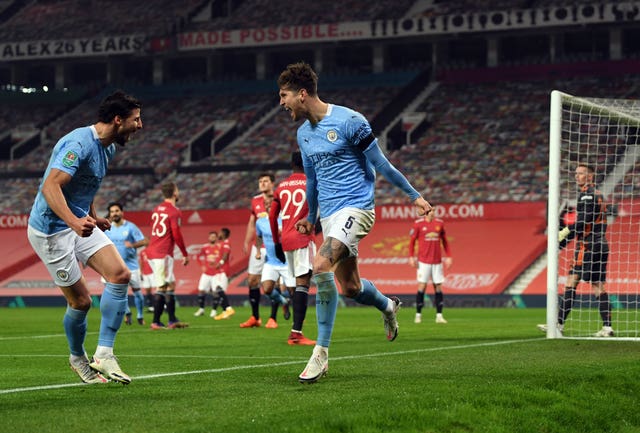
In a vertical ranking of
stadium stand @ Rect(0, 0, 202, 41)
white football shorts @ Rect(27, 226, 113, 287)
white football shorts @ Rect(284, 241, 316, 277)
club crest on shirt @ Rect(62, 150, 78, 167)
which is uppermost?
stadium stand @ Rect(0, 0, 202, 41)

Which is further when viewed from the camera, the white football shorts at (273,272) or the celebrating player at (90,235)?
the white football shorts at (273,272)

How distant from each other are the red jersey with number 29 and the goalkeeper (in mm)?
6225

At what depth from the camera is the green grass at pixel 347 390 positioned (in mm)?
6414

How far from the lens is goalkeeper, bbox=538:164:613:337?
587 inches

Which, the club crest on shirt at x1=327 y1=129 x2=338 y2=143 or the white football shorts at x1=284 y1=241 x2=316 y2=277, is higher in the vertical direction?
the club crest on shirt at x1=327 y1=129 x2=338 y2=143

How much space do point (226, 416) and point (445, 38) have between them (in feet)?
131

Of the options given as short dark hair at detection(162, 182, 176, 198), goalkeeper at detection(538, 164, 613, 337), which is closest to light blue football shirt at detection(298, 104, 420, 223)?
goalkeeper at detection(538, 164, 613, 337)

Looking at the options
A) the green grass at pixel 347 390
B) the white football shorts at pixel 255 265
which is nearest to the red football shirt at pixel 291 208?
the green grass at pixel 347 390

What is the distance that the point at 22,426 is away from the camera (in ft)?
20.4

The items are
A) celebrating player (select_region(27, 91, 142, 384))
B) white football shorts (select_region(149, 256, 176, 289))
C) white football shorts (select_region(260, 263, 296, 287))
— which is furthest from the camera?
white football shorts (select_region(149, 256, 176, 289))

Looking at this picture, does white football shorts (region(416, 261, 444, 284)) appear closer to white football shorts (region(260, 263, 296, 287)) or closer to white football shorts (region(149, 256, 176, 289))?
white football shorts (region(260, 263, 296, 287))

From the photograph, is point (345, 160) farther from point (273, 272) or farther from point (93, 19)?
point (93, 19)

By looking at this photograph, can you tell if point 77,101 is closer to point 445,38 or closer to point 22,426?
point 445,38

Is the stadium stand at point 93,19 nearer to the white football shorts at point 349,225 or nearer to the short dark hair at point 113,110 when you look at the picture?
the white football shorts at point 349,225
